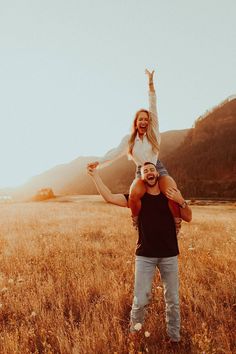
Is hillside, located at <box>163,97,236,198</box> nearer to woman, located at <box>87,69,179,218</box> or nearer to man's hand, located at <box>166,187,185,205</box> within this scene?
woman, located at <box>87,69,179,218</box>

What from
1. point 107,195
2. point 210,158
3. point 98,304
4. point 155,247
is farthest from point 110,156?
point 210,158

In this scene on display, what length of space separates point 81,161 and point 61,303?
18586cm

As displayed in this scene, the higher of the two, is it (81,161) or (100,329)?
(81,161)

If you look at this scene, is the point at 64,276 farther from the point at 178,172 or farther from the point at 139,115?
the point at 178,172

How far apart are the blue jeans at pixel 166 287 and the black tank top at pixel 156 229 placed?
9 cm

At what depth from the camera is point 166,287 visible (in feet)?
11.8

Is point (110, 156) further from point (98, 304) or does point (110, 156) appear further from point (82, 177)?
point (82, 177)

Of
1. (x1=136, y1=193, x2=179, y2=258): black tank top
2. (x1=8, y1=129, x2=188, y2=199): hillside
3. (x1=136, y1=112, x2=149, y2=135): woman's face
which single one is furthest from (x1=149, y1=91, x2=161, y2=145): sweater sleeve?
(x1=8, y1=129, x2=188, y2=199): hillside

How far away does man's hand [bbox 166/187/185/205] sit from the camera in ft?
11.3

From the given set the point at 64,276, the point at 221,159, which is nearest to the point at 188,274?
the point at 64,276

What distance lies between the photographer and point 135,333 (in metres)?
3.59

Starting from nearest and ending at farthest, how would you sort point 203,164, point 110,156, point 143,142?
point 110,156, point 143,142, point 203,164

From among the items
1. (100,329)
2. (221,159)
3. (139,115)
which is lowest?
(100,329)

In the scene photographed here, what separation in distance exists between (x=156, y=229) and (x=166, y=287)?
632mm
